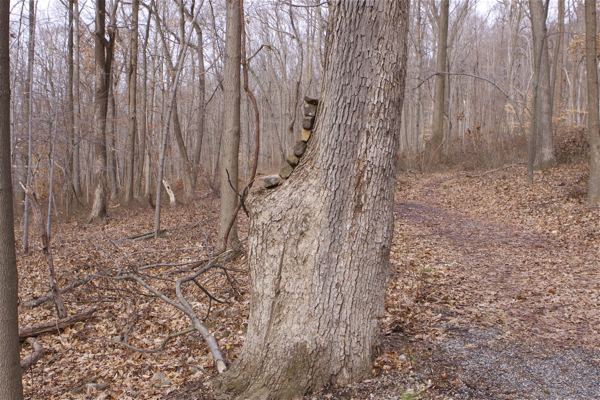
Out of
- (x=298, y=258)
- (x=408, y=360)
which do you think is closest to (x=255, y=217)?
(x=298, y=258)

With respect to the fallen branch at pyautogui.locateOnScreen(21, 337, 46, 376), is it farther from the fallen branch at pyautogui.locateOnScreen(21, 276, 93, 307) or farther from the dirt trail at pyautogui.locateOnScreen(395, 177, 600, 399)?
the dirt trail at pyautogui.locateOnScreen(395, 177, 600, 399)

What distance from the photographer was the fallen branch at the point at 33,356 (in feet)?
15.3

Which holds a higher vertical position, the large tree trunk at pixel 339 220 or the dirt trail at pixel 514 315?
the large tree trunk at pixel 339 220

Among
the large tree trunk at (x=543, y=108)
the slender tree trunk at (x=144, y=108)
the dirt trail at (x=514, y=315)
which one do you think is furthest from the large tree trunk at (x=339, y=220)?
the slender tree trunk at (x=144, y=108)

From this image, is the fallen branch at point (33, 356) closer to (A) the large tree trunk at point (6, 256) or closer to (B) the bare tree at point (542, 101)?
(A) the large tree trunk at point (6, 256)

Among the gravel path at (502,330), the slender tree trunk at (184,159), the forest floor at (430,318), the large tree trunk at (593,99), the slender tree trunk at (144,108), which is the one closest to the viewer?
the gravel path at (502,330)

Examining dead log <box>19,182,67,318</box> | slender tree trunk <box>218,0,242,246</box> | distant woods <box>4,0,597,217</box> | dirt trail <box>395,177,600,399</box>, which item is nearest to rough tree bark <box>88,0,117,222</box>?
distant woods <box>4,0,597,217</box>

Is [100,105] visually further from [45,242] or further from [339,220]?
[339,220]

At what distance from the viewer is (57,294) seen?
5.81 meters

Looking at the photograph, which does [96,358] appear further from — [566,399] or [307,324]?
[566,399]

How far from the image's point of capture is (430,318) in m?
4.51

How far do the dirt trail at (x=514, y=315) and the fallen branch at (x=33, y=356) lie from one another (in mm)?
4499

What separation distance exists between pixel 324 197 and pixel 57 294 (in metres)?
4.82

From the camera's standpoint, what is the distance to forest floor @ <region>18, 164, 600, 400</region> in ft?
10.5
